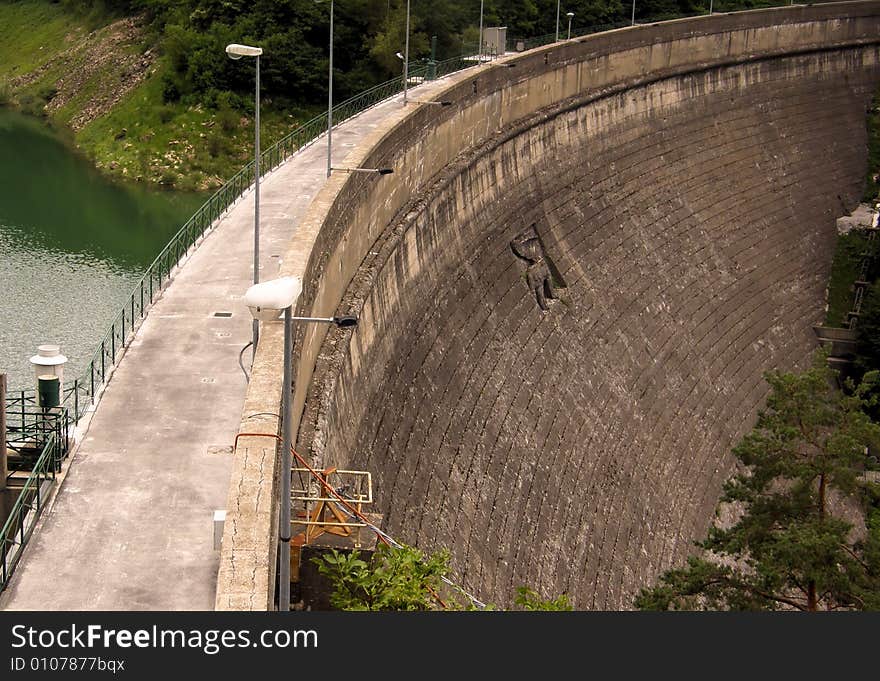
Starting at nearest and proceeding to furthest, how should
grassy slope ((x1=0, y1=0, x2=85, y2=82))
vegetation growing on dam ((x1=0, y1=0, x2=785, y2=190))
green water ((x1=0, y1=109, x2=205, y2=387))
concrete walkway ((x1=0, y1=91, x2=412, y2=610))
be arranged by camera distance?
concrete walkway ((x1=0, y1=91, x2=412, y2=610)), green water ((x1=0, y1=109, x2=205, y2=387)), vegetation growing on dam ((x1=0, y1=0, x2=785, y2=190)), grassy slope ((x1=0, y1=0, x2=85, y2=82))

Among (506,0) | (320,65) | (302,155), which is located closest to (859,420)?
(302,155)

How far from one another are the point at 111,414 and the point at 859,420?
1068 centimetres

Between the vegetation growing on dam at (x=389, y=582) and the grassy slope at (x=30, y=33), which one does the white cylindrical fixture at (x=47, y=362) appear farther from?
the grassy slope at (x=30, y=33)

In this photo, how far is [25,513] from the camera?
12.8 meters

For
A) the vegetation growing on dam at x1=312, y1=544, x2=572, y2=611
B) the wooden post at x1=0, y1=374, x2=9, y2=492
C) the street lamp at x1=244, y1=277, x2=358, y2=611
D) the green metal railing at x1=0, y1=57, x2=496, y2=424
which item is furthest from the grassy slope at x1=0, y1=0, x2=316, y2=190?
the street lamp at x1=244, y1=277, x2=358, y2=611

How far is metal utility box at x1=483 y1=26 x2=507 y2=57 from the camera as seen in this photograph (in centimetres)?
3934

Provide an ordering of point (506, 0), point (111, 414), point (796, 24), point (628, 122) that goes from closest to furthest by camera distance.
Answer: point (111, 414), point (628, 122), point (796, 24), point (506, 0)

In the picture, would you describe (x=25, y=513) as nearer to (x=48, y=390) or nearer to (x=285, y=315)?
(x=48, y=390)

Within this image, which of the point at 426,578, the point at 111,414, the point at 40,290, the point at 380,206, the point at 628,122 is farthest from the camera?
the point at 628,122

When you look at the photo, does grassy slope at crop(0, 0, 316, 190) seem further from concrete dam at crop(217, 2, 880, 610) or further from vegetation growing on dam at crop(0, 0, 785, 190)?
concrete dam at crop(217, 2, 880, 610)

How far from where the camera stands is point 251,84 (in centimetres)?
4706

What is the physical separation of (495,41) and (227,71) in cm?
1141

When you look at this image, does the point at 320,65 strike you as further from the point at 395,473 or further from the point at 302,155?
the point at 395,473

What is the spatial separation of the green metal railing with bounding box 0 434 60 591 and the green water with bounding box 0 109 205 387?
10953mm
